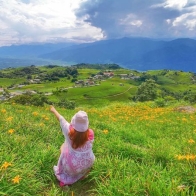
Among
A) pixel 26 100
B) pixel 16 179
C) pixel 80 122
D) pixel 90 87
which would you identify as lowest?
pixel 90 87

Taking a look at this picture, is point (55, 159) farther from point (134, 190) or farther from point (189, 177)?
point (189, 177)

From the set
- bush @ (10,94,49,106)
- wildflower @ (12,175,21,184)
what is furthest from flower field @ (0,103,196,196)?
bush @ (10,94,49,106)

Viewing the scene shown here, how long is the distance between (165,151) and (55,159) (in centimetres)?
252

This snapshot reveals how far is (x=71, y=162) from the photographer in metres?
4.73

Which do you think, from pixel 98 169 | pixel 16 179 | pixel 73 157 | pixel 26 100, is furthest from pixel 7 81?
pixel 16 179

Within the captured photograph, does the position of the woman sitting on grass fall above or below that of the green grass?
above

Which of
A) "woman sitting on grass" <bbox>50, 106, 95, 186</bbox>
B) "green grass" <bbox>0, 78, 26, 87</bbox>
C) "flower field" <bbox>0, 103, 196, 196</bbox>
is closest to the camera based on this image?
"flower field" <bbox>0, 103, 196, 196</bbox>

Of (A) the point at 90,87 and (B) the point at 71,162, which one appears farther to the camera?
(A) the point at 90,87

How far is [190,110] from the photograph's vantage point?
18.6 meters

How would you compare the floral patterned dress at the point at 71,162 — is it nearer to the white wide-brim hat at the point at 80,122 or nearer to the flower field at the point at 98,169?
the flower field at the point at 98,169

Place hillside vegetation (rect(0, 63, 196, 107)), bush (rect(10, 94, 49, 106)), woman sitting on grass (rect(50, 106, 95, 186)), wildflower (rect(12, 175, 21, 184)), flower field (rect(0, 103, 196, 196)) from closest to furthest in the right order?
wildflower (rect(12, 175, 21, 184)) < flower field (rect(0, 103, 196, 196)) < woman sitting on grass (rect(50, 106, 95, 186)) < bush (rect(10, 94, 49, 106)) < hillside vegetation (rect(0, 63, 196, 107))

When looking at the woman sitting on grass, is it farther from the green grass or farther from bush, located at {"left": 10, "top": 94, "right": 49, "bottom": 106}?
the green grass

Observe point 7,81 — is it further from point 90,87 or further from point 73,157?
point 73,157

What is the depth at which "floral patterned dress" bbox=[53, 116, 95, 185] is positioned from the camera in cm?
473
